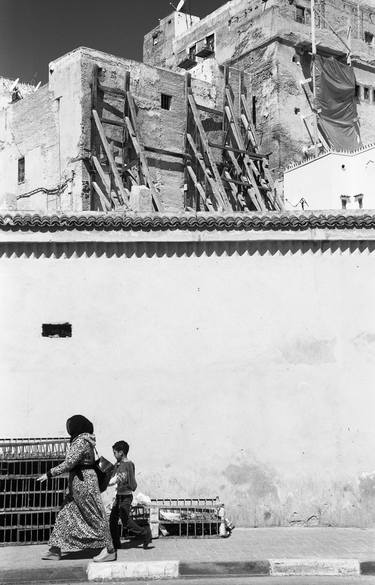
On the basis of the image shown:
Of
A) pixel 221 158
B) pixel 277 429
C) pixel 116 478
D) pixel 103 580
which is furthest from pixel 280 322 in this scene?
pixel 221 158

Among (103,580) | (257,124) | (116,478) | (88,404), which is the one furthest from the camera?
(257,124)

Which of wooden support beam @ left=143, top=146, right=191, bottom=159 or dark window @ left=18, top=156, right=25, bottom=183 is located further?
dark window @ left=18, top=156, right=25, bottom=183

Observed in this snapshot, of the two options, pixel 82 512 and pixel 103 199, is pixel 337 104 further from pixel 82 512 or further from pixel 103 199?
pixel 82 512

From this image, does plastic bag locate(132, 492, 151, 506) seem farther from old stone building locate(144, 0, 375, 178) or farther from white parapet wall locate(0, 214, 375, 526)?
old stone building locate(144, 0, 375, 178)

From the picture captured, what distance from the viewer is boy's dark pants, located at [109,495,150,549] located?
7.73 m

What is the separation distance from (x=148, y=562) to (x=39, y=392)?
2.82 meters

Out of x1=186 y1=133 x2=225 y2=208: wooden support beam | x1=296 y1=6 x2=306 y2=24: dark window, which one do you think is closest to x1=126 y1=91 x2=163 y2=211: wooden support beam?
x1=186 y1=133 x2=225 y2=208: wooden support beam

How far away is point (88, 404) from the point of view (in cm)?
916

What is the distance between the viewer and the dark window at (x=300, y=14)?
3016 centimetres

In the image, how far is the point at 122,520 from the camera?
796 centimetres

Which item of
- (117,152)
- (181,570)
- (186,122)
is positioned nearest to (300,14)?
(186,122)

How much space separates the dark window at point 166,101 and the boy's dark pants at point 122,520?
65.3 feet

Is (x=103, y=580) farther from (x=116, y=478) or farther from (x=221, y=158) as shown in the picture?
(x=221, y=158)

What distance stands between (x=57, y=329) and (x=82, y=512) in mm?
2666
